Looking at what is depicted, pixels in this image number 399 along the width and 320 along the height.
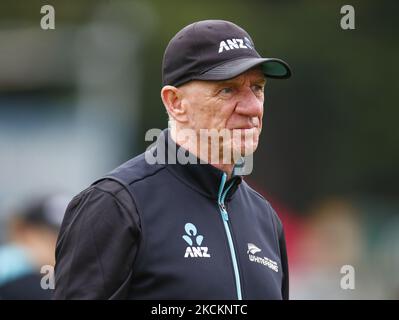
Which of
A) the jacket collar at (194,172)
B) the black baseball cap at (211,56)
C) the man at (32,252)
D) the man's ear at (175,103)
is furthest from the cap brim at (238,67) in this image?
the man at (32,252)

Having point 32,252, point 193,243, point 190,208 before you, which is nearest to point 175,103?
point 190,208

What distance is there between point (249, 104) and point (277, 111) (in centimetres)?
528

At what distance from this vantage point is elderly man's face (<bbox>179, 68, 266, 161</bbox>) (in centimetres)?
269

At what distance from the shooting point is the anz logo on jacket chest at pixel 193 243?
2.53 meters

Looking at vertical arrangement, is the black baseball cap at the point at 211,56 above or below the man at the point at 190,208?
above

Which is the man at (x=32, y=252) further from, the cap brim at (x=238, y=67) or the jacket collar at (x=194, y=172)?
the cap brim at (x=238, y=67)

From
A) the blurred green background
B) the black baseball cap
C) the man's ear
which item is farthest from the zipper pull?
the blurred green background

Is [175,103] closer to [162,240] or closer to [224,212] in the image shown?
[224,212]

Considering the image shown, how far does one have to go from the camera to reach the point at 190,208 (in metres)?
2.63

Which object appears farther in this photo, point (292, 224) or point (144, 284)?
point (292, 224)

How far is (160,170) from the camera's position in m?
2.69
